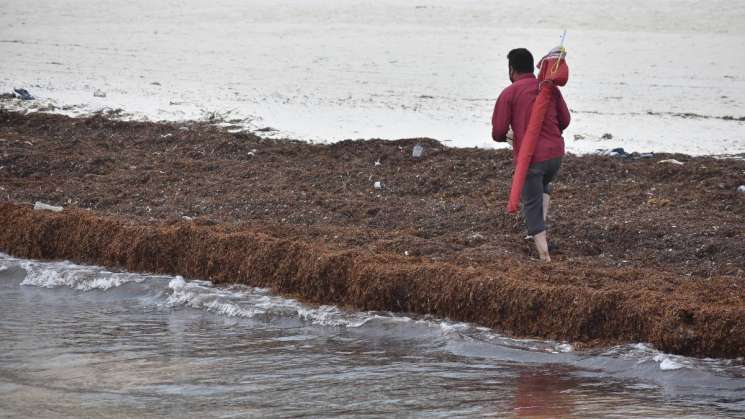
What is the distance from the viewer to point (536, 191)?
816 cm

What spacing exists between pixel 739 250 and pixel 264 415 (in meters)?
4.39

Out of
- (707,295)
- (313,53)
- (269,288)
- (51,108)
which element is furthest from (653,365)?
(313,53)

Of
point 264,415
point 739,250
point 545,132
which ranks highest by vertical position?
point 545,132

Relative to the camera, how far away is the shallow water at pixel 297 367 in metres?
5.97

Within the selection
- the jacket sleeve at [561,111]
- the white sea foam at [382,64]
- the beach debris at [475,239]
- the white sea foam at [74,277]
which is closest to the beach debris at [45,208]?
the white sea foam at [74,277]

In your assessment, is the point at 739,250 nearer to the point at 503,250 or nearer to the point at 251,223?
the point at 503,250

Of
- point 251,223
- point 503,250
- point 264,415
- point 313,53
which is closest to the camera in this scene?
point 264,415

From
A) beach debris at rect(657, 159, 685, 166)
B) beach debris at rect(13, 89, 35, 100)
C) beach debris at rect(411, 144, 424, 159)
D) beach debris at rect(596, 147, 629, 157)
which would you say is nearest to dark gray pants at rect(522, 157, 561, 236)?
beach debris at rect(657, 159, 685, 166)

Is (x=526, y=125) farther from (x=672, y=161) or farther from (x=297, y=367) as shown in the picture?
(x=672, y=161)

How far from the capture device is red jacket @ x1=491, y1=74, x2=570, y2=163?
798cm

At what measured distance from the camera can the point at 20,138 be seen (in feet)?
44.2

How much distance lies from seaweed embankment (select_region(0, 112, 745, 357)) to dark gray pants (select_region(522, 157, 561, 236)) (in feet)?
1.10

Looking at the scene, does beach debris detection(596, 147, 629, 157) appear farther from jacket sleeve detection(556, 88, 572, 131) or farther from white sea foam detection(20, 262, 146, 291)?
white sea foam detection(20, 262, 146, 291)

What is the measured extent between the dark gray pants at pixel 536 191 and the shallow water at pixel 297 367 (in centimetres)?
110
